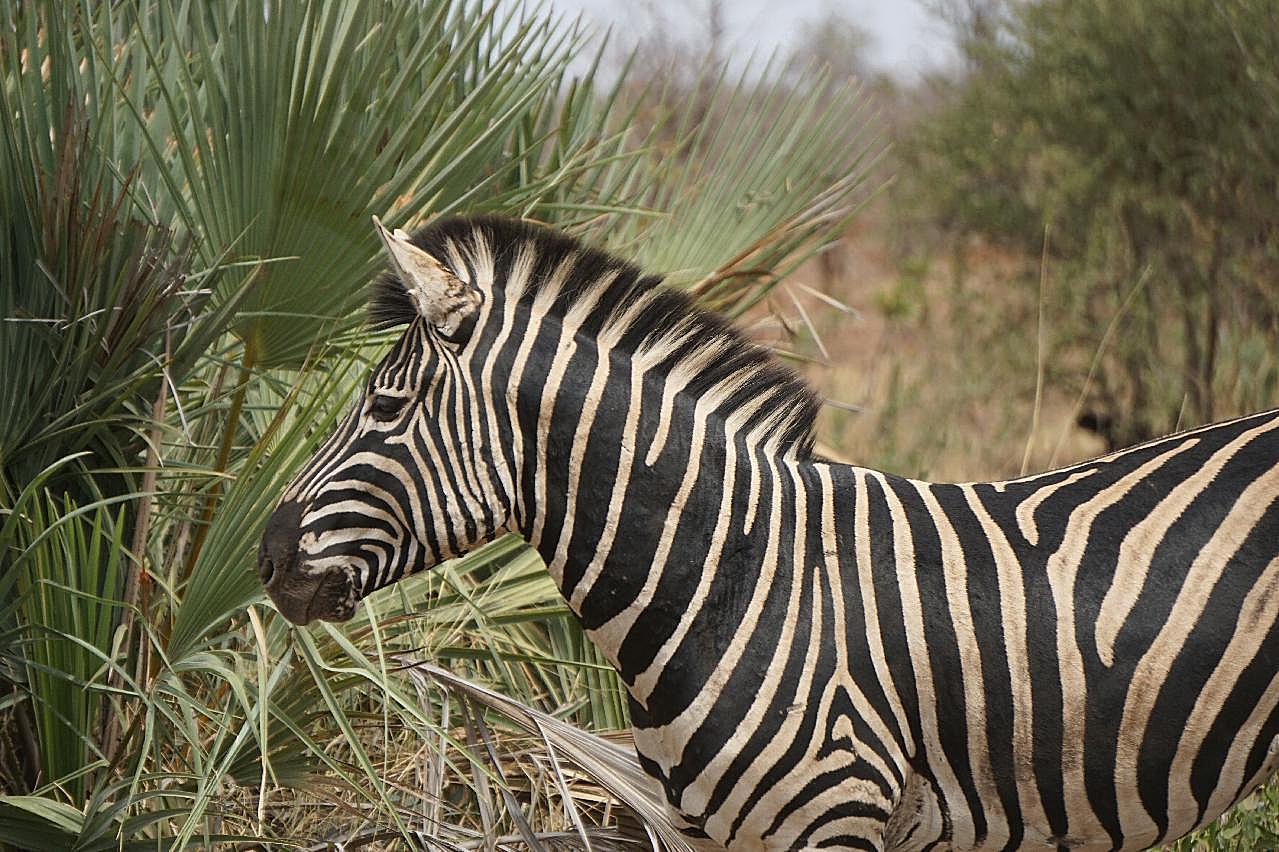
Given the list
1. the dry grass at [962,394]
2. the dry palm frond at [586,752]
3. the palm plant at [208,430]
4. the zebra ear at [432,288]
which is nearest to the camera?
the zebra ear at [432,288]

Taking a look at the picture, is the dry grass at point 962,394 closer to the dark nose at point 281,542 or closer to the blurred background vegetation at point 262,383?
the blurred background vegetation at point 262,383

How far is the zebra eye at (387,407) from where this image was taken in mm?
2947

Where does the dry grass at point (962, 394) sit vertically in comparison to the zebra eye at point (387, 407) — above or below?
above

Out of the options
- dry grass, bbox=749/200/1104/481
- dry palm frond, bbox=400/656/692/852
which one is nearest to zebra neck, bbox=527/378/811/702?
dry palm frond, bbox=400/656/692/852

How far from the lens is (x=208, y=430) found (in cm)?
435

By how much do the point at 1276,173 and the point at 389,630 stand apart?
26.3 ft

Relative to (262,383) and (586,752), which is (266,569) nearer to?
(586,752)

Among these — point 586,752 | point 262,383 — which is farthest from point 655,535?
point 262,383

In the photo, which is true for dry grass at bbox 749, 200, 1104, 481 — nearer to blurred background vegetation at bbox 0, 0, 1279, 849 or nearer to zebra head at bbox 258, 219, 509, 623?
blurred background vegetation at bbox 0, 0, 1279, 849

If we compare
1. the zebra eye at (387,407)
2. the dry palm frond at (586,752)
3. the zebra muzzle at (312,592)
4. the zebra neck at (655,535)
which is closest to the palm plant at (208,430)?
the dry palm frond at (586,752)

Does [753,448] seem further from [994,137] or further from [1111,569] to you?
[994,137]

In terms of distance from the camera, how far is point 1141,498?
304 centimetres

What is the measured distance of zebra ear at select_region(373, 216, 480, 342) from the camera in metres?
2.85

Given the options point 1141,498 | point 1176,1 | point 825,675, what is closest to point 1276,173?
point 1176,1
